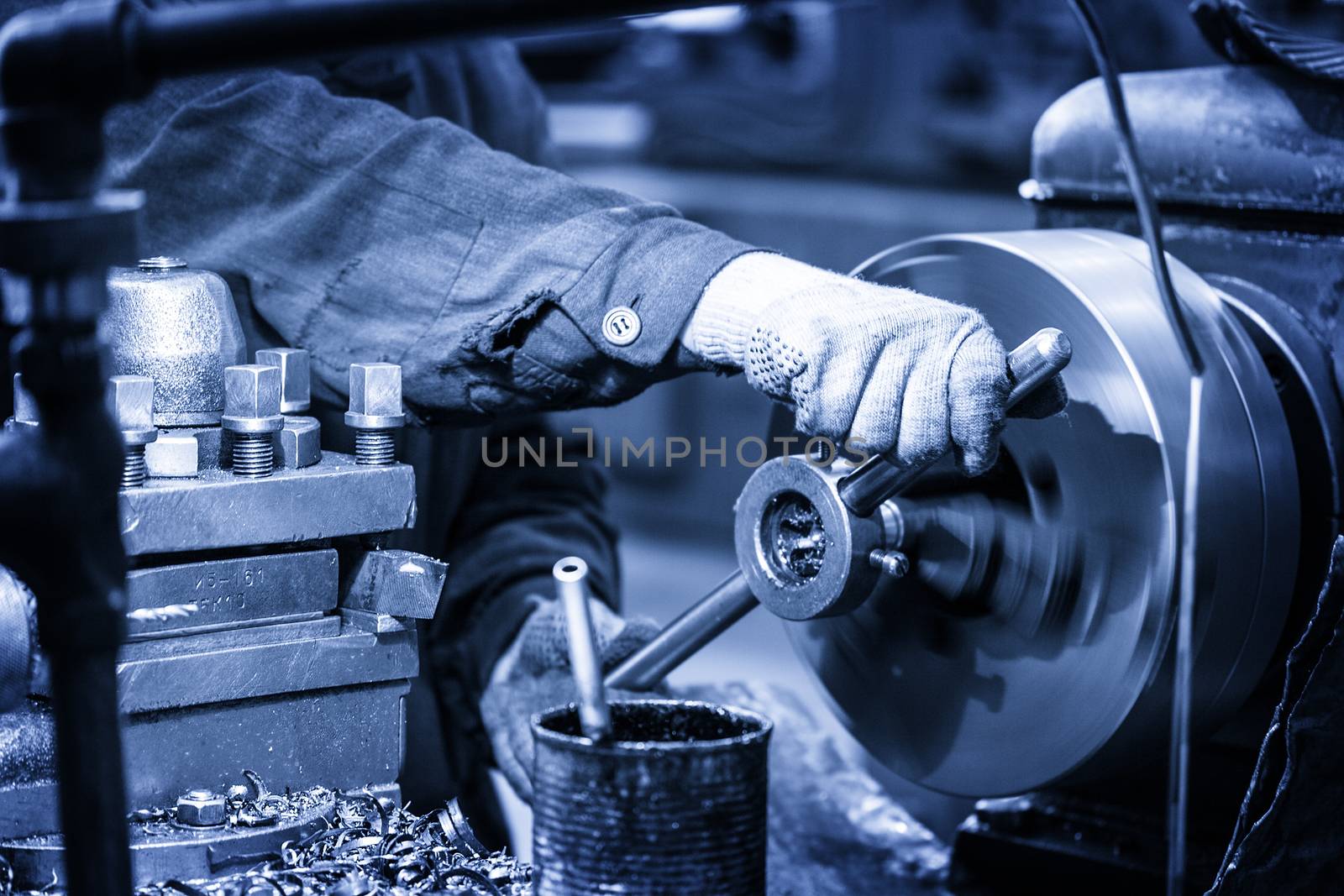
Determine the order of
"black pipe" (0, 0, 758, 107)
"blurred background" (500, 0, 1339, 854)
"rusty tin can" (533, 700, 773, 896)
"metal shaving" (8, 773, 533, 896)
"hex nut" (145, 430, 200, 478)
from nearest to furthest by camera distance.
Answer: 1. "black pipe" (0, 0, 758, 107)
2. "rusty tin can" (533, 700, 773, 896)
3. "metal shaving" (8, 773, 533, 896)
4. "hex nut" (145, 430, 200, 478)
5. "blurred background" (500, 0, 1339, 854)

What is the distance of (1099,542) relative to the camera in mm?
955

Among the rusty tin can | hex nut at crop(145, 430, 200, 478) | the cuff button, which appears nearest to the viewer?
the rusty tin can

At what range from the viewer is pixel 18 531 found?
0.57 meters

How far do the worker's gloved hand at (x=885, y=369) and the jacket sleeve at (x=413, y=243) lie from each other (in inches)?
3.5

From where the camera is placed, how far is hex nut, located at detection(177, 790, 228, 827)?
0.82m

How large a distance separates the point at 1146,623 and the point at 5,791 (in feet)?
2.21

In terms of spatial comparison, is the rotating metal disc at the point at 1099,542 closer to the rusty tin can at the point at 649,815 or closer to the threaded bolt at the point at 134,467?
the rusty tin can at the point at 649,815

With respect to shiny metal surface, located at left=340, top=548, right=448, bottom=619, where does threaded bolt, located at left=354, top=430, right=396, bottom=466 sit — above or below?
above

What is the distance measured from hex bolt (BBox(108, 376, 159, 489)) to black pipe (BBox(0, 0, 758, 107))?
319mm

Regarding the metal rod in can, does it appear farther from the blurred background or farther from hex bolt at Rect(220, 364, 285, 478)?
the blurred background

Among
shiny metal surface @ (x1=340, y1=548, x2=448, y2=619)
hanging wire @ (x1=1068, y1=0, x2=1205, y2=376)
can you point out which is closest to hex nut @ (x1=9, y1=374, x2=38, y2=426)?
shiny metal surface @ (x1=340, y1=548, x2=448, y2=619)

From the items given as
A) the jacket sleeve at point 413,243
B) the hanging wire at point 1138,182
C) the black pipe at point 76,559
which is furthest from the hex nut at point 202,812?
the hanging wire at point 1138,182

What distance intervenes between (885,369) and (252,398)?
0.38 metres

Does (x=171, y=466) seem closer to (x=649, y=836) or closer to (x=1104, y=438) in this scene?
(x=649, y=836)
